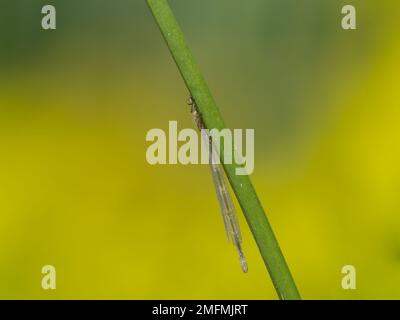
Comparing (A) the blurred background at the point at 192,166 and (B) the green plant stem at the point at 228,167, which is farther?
(A) the blurred background at the point at 192,166

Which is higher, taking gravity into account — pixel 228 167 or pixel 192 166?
pixel 192 166

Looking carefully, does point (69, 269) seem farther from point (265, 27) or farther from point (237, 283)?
point (265, 27)

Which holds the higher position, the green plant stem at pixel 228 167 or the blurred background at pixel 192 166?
the blurred background at pixel 192 166
